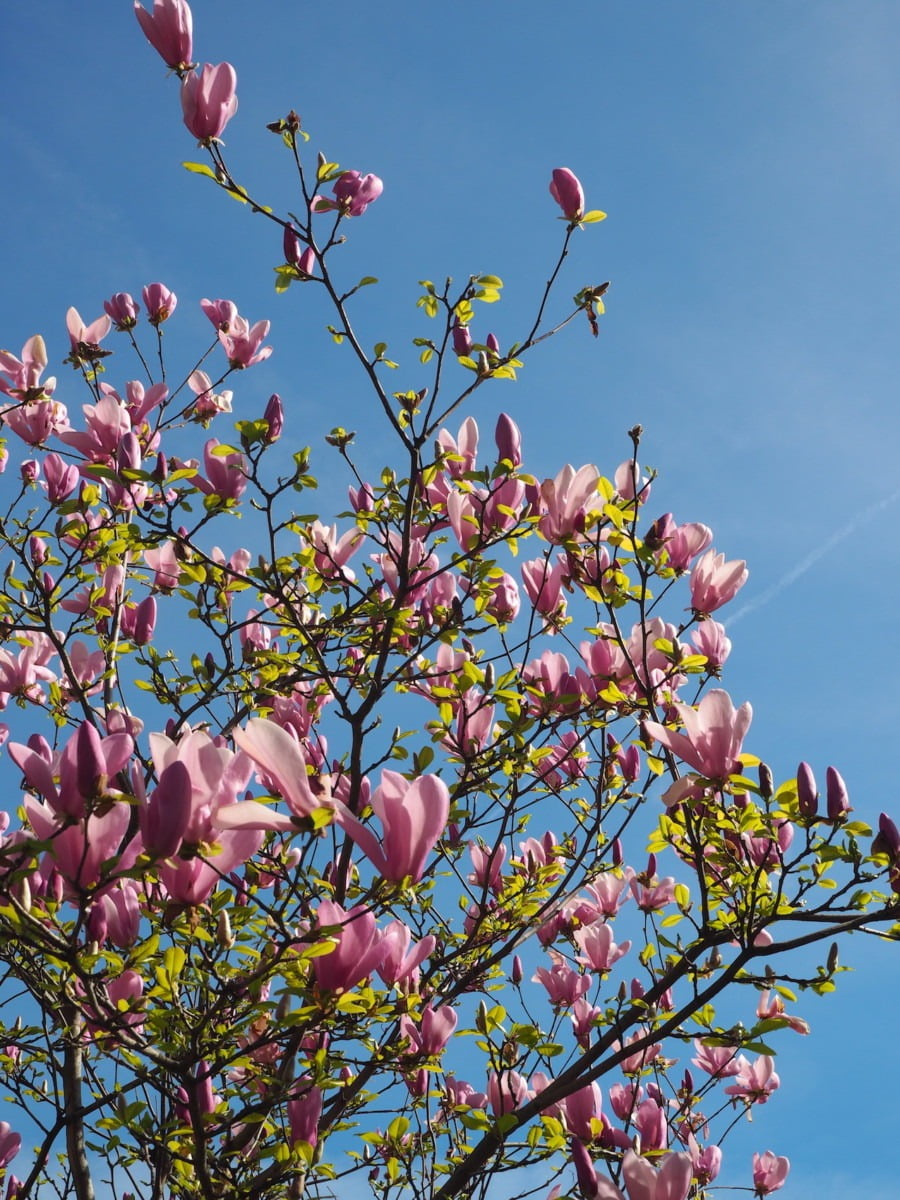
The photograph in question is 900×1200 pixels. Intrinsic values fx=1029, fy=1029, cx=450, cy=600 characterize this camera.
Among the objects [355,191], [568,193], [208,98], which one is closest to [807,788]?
[568,193]

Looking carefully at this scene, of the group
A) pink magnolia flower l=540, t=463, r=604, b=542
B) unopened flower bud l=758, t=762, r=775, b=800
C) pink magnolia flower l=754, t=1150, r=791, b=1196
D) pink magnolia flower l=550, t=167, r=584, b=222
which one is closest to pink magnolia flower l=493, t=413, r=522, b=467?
pink magnolia flower l=540, t=463, r=604, b=542

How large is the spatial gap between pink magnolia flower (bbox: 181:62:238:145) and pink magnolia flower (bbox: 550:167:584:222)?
98 cm

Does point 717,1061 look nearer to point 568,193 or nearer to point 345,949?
point 345,949

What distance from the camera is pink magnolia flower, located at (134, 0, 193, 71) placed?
9.57 ft

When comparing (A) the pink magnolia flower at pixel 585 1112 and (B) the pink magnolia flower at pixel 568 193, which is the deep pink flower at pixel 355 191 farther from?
(A) the pink magnolia flower at pixel 585 1112

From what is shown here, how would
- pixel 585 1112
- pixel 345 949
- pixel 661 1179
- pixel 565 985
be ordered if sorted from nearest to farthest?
pixel 345 949, pixel 661 1179, pixel 585 1112, pixel 565 985

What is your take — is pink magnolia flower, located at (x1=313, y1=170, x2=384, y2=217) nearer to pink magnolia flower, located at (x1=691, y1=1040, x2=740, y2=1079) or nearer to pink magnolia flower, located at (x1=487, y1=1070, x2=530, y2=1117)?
pink magnolia flower, located at (x1=487, y1=1070, x2=530, y2=1117)

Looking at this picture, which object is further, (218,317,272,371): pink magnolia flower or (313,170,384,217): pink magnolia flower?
(218,317,272,371): pink magnolia flower

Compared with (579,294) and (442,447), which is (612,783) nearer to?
(442,447)

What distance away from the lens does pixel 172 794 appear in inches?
56.3

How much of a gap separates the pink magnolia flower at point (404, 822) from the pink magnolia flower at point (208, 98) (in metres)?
2.23

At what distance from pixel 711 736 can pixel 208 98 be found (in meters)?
2.21

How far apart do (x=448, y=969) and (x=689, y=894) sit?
992 mm

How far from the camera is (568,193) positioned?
3154 millimetres
